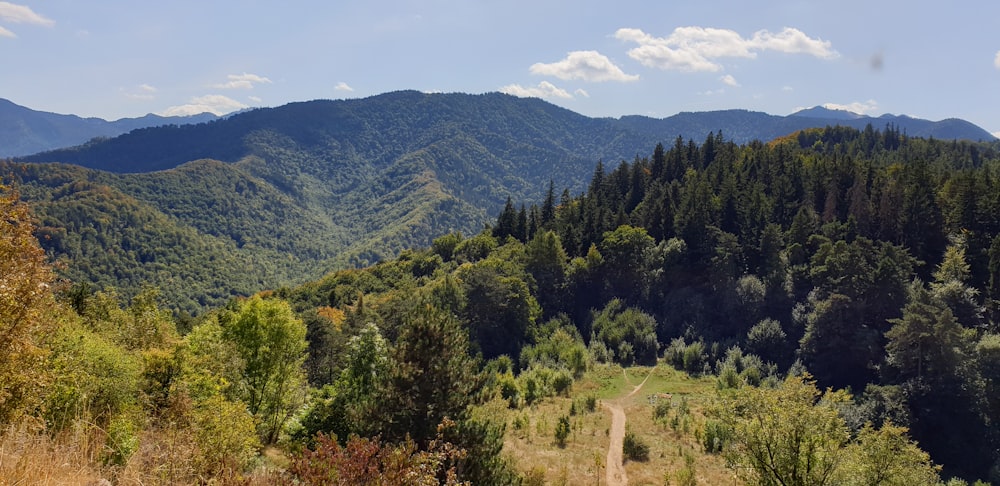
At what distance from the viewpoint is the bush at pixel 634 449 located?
2420cm

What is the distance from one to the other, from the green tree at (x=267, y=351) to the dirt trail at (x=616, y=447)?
16.8 m

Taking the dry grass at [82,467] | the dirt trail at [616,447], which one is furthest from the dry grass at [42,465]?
the dirt trail at [616,447]

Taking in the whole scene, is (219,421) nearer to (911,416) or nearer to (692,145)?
(911,416)

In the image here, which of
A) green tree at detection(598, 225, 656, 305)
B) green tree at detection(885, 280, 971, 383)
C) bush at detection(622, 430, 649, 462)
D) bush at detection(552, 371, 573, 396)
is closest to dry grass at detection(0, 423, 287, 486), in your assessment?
bush at detection(622, 430, 649, 462)

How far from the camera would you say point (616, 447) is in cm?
2548

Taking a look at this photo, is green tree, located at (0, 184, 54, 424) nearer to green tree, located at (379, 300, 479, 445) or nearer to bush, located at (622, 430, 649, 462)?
green tree, located at (379, 300, 479, 445)

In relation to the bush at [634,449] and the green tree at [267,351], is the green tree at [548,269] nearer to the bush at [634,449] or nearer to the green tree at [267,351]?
the bush at [634,449]

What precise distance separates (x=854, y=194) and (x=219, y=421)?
221 ft

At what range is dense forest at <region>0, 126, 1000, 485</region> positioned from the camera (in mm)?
8844

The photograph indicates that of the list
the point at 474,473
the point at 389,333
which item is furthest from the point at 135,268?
the point at 474,473

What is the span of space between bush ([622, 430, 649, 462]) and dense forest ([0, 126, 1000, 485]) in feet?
11.1

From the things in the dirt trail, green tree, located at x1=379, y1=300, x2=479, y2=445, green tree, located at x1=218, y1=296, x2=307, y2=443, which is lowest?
the dirt trail

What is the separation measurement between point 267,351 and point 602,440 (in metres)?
18.3

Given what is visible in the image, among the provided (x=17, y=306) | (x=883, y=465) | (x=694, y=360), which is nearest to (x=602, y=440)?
(x=883, y=465)
